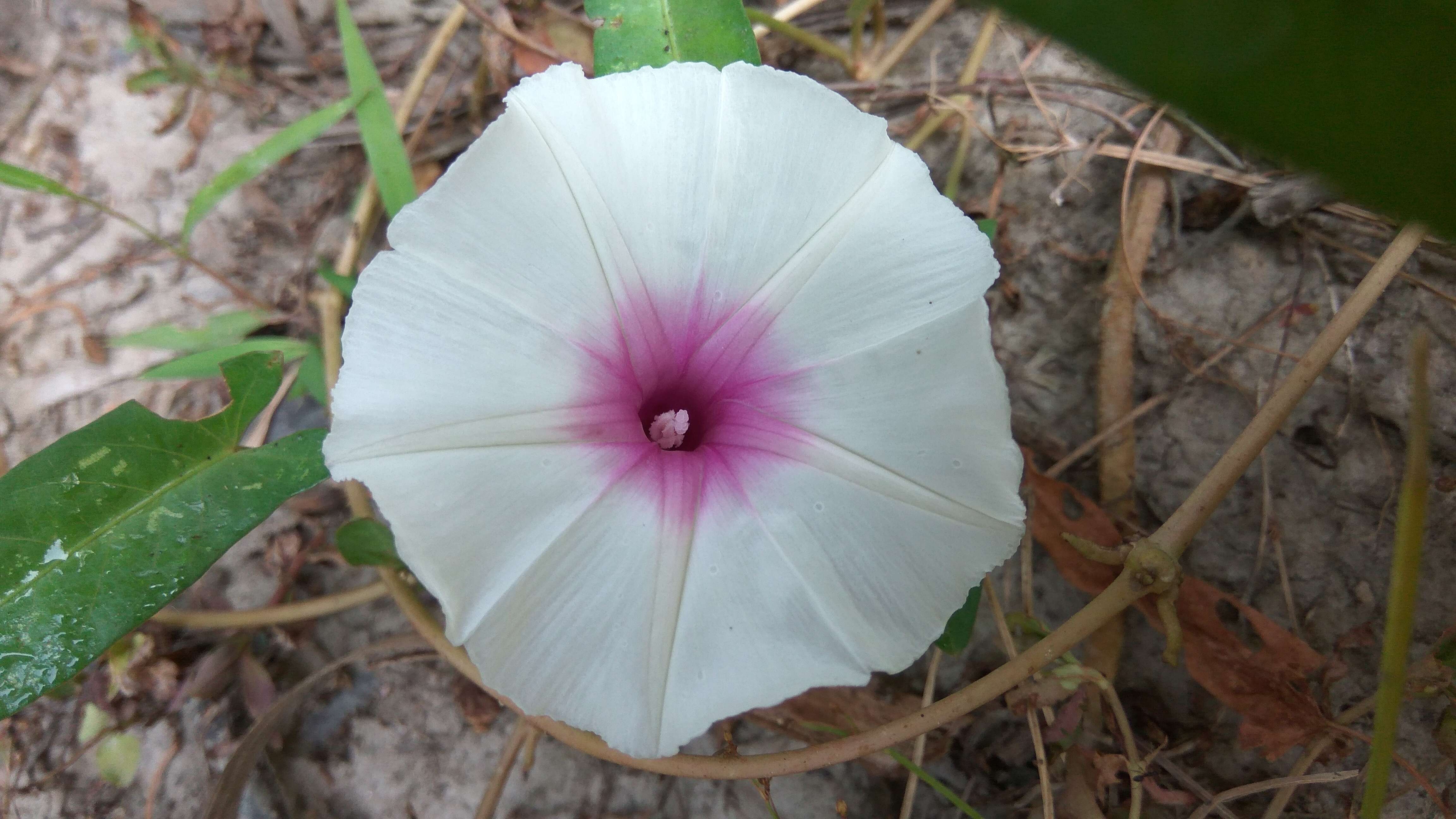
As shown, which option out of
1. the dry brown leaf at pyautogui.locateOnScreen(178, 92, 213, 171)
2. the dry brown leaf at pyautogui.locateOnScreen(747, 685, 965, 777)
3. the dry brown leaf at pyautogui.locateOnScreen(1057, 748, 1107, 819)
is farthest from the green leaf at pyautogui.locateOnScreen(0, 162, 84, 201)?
the dry brown leaf at pyautogui.locateOnScreen(1057, 748, 1107, 819)

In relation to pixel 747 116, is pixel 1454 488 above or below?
below

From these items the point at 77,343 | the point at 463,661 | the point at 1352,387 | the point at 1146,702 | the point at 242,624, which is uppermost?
the point at 77,343

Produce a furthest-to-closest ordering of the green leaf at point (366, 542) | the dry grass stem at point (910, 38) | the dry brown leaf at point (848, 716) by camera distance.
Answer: the dry grass stem at point (910, 38), the dry brown leaf at point (848, 716), the green leaf at point (366, 542)

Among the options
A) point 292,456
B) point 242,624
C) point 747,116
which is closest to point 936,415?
point 747,116

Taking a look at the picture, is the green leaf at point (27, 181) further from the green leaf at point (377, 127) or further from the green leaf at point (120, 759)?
the green leaf at point (120, 759)

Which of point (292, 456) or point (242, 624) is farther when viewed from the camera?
point (242, 624)

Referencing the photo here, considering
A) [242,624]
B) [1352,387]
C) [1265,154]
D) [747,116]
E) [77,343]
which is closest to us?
[1265,154]

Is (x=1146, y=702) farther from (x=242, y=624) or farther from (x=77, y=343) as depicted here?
(x=77, y=343)

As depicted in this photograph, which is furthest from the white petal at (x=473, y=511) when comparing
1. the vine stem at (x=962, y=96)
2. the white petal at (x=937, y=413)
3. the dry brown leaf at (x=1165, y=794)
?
the vine stem at (x=962, y=96)
